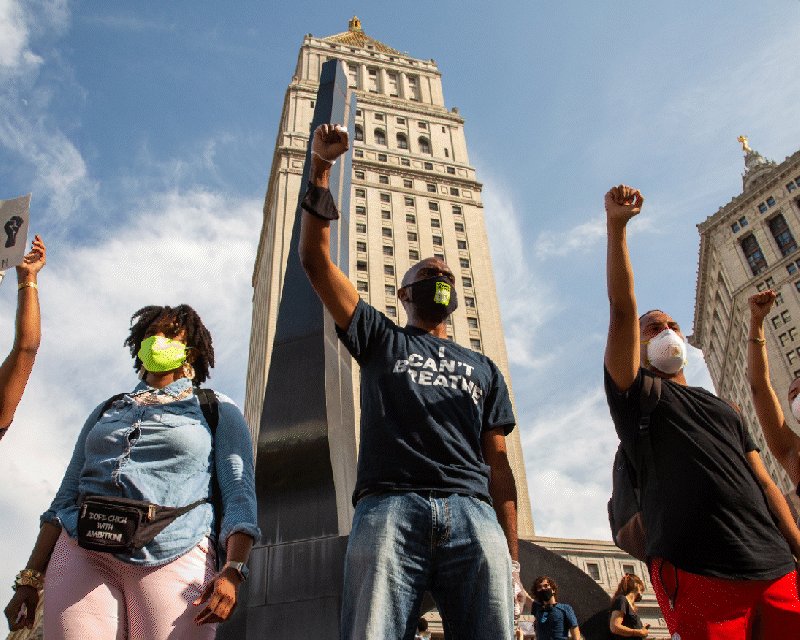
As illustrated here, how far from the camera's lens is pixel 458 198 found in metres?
52.7

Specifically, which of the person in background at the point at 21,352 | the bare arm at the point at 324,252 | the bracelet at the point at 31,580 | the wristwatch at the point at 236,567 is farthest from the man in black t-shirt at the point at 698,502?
the person in background at the point at 21,352

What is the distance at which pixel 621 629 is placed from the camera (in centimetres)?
670

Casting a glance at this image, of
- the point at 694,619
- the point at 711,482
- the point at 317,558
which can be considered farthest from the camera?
the point at 317,558

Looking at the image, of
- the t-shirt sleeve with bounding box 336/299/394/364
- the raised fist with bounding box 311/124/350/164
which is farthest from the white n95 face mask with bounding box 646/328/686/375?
the raised fist with bounding box 311/124/350/164

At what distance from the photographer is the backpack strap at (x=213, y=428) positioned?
2.80 meters

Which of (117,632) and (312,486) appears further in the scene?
(312,486)

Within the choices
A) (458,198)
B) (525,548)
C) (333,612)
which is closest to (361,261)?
(458,198)

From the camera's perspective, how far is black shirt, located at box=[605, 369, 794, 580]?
2.61 meters

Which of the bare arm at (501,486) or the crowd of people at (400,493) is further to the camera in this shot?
the bare arm at (501,486)

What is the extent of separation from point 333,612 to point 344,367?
8.50 feet

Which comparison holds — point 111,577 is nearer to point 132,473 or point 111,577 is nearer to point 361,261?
point 132,473

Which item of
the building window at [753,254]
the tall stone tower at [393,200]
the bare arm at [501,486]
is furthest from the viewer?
the building window at [753,254]

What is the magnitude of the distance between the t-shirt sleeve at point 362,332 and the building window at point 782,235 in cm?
6573

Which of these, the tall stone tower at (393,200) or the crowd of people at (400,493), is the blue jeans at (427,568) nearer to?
the crowd of people at (400,493)
